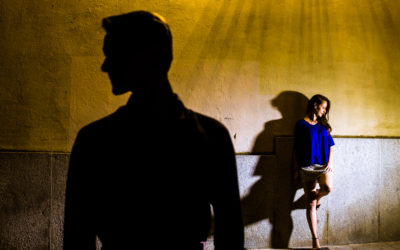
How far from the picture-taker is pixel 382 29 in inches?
180

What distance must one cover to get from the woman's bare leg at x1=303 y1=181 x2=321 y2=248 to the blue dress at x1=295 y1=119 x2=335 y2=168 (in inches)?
12.7

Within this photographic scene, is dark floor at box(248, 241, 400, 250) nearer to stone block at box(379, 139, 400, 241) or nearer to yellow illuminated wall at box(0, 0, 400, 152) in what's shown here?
stone block at box(379, 139, 400, 241)

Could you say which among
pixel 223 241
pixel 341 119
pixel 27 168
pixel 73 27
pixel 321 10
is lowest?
pixel 27 168

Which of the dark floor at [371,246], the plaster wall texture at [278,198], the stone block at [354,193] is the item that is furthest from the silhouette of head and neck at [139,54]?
the dark floor at [371,246]

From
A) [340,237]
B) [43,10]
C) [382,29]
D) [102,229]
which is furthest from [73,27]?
[340,237]

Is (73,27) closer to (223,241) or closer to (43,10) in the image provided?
(43,10)

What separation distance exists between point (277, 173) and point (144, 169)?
3.59 meters

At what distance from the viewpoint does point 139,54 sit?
1050 mm

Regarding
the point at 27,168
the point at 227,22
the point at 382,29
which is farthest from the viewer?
the point at 382,29

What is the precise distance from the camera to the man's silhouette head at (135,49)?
1.05m

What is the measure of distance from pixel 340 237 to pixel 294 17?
140 inches

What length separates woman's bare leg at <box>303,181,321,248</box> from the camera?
4059 mm

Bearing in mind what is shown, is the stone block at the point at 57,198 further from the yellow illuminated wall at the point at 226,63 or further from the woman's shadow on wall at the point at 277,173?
the woman's shadow on wall at the point at 277,173

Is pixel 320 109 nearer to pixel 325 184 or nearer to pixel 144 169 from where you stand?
pixel 325 184
